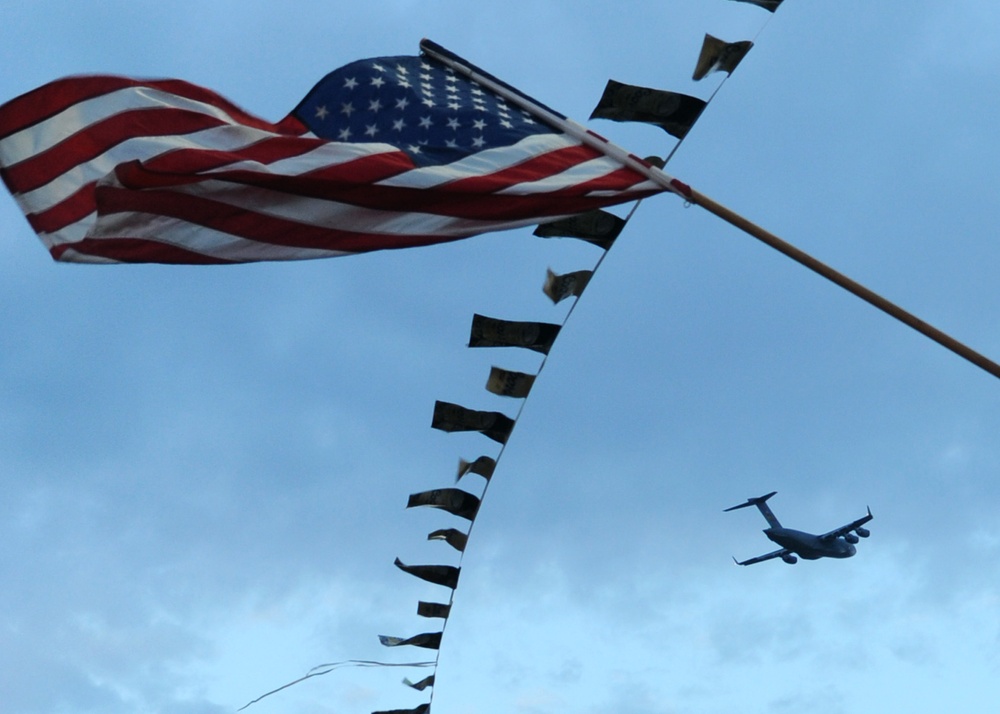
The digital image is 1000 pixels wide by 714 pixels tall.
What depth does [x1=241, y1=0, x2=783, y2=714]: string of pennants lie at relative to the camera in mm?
12812

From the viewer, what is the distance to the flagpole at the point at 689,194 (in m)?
10.6

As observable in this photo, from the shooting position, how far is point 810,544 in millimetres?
62312

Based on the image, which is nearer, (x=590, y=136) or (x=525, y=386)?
(x=590, y=136)

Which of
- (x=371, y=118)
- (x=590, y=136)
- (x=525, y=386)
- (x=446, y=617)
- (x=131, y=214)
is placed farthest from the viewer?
(x=446, y=617)

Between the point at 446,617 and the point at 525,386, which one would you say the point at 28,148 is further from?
the point at 446,617

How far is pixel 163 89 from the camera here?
13469 millimetres

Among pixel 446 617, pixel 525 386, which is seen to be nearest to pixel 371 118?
pixel 525 386

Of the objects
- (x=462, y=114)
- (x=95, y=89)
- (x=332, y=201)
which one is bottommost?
(x=332, y=201)

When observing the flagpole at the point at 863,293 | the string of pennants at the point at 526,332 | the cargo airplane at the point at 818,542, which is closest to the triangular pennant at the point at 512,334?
the string of pennants at the point at 526,332

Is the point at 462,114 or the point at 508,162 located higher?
the point at 462,114

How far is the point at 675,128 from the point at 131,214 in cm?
506

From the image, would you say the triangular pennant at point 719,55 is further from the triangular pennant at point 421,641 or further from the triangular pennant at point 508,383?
the triangular pennant at point 421,641

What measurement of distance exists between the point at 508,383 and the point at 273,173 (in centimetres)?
512

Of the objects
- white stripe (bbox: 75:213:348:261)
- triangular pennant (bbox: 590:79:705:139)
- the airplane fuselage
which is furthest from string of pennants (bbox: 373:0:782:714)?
the airplane fuselage
